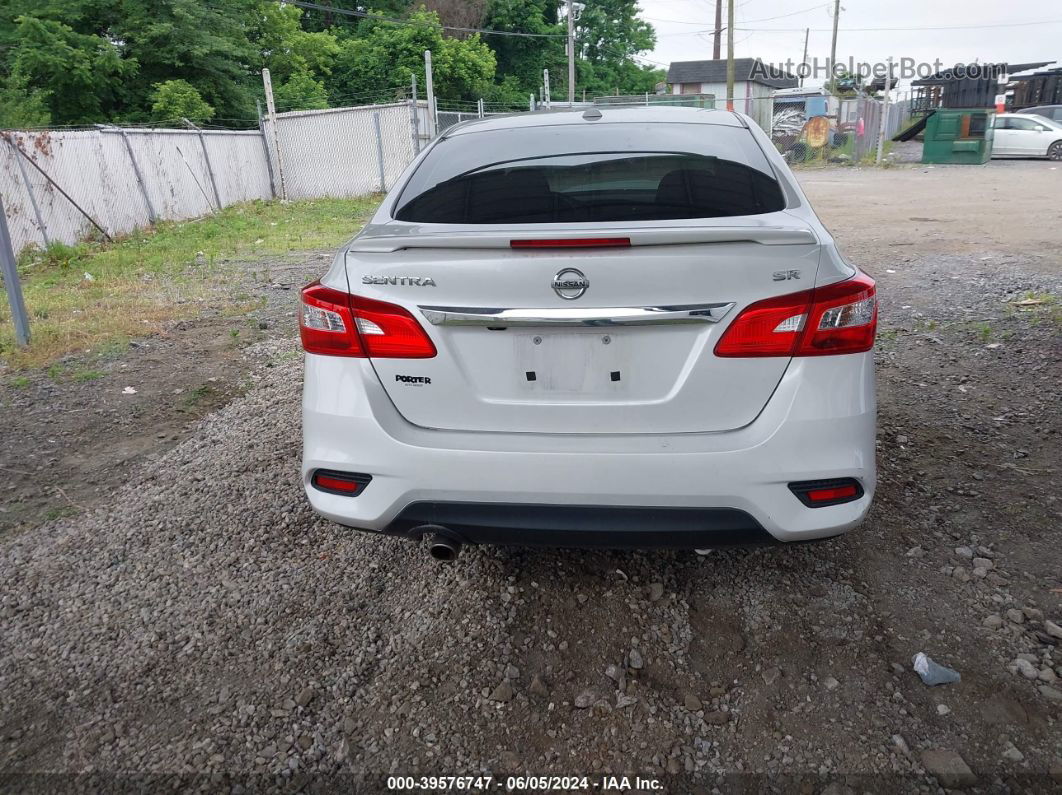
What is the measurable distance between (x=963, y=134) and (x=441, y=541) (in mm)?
26739

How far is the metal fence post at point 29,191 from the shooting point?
35.5 feet

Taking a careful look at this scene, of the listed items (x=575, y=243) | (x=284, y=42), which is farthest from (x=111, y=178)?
(x=284, y=42)

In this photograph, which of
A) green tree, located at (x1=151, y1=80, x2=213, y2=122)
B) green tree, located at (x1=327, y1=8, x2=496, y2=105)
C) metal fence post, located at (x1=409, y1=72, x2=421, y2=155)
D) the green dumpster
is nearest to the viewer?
metal fence post, located at (x1=409, y1=72, x2=421, y2=155)

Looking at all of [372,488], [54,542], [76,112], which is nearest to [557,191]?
[372,488]

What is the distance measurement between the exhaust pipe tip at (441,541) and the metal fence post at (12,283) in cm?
509

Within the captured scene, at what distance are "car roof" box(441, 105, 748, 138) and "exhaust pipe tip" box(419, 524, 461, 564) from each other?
5.92 feet

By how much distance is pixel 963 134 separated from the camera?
939 inches

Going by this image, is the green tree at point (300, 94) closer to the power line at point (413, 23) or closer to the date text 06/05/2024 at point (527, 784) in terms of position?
the power line at point (413, 23)

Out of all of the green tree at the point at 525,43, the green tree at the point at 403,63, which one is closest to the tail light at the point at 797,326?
the green tree at the point at 403,63

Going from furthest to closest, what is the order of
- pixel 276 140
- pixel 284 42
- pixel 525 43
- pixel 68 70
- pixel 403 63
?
1. pixel 525 43
2. pixel 403 63
3. pixel 284 42
4. pixel 276 140
5. pixel 68 70

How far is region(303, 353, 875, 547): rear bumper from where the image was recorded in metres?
2.18

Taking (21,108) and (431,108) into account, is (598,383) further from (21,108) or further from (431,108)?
(21,108)

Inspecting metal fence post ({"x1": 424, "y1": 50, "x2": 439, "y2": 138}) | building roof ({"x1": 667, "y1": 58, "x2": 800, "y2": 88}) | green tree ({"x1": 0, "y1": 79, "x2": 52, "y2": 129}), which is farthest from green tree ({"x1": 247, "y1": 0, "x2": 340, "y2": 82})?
building roof ({"x1": 667, "y1": 58, "x2": 800, "y2": 88})

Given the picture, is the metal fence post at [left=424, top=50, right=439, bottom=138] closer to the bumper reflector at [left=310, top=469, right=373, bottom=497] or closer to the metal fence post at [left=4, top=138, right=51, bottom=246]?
the metal fence post at [left=4, top=138, right=51, bottom=246]
